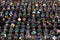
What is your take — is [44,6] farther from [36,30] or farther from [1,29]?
[1,29]

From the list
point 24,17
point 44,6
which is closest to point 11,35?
point 24,17

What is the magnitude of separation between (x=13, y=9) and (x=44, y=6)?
1466 mm

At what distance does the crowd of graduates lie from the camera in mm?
6672

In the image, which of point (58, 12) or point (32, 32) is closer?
point (32, 32)

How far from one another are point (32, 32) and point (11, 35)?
858 mm

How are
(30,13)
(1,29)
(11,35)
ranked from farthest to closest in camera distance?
(30,13), (1,29), (11,35)

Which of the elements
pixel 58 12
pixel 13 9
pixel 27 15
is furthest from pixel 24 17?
pixel 58 12

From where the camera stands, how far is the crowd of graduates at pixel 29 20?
21.9ft

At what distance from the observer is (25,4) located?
7977 millimetres

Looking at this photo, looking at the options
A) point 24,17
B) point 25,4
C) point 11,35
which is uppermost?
point 25,4

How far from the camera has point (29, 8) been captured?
7.66m

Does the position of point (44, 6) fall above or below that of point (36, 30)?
above

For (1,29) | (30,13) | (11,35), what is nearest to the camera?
(11,35)

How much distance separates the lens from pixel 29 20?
723 centimetres
